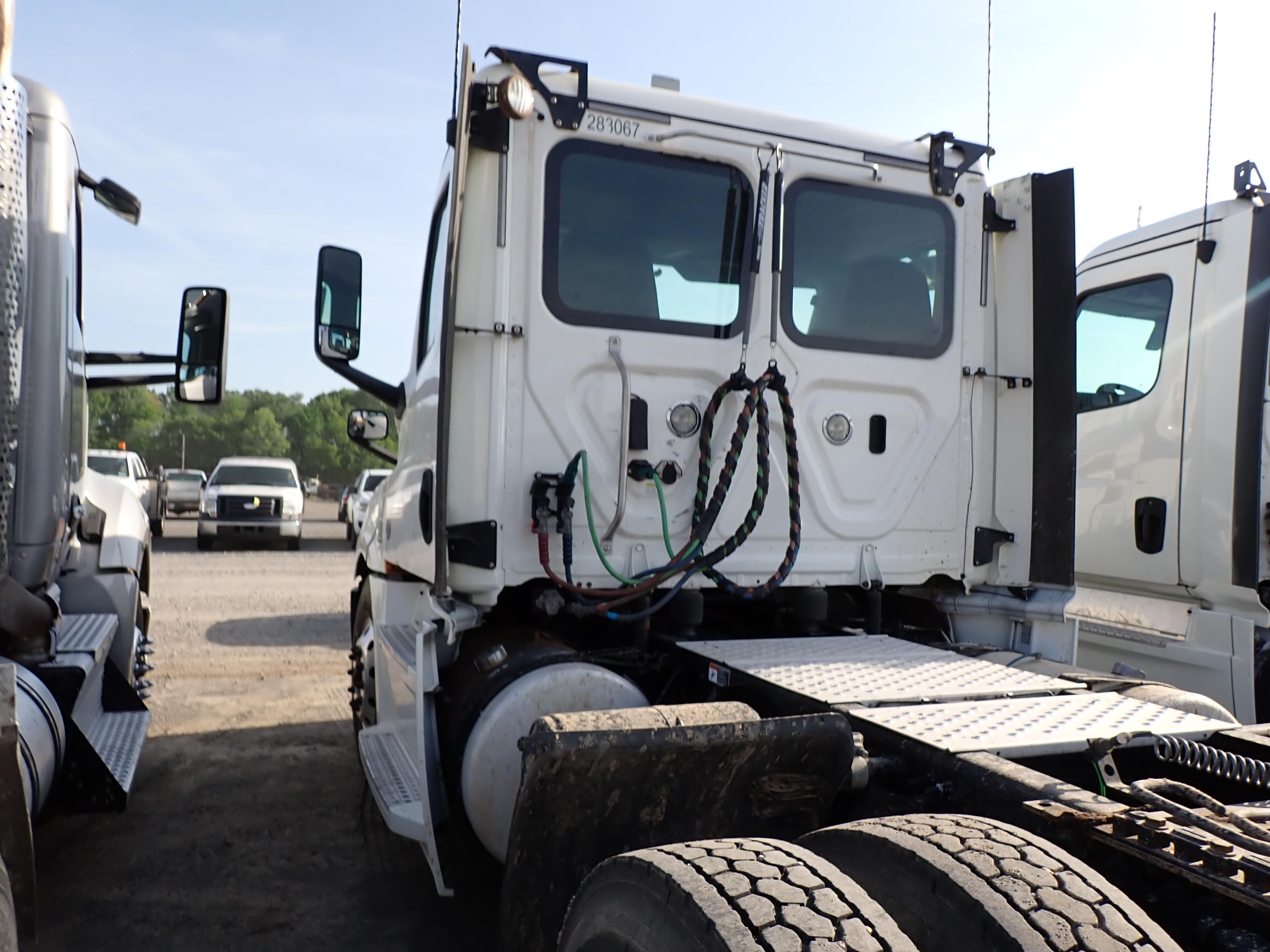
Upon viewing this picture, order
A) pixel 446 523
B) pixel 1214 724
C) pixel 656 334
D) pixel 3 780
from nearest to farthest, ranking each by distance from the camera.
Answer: pixel 3 780, pixel 1214 724, pixel 446 523, pixel 656 334

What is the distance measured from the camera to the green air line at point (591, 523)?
3.13 metres

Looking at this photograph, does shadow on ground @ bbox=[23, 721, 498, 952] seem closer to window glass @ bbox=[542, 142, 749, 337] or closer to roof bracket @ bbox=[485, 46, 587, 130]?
window glass @ bbox=[542, 142, 749, 337]

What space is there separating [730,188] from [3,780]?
267 cm

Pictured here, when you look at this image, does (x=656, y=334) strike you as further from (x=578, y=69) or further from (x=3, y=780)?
(x=3, y=780)

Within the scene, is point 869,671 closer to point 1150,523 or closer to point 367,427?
point 367,427

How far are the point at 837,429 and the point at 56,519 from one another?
112 inches

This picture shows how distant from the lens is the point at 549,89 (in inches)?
125

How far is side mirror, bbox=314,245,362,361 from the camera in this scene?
12.1 feet

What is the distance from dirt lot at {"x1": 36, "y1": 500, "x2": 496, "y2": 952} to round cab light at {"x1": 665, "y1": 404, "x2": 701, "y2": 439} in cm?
177

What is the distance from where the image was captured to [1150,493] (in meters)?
5.06

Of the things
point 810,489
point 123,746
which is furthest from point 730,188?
point 123,746

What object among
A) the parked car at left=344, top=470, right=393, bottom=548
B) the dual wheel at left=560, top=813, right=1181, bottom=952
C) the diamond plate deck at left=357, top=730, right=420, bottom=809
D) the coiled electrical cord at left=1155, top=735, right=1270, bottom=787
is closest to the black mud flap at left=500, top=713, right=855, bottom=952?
the dual wheel at left=560, top=813, right=1181, bottom=952

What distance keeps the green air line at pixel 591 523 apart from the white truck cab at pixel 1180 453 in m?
2.27

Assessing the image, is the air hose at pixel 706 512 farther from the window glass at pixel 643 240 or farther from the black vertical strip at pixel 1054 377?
the black vertical strip at pixel 1054 377
